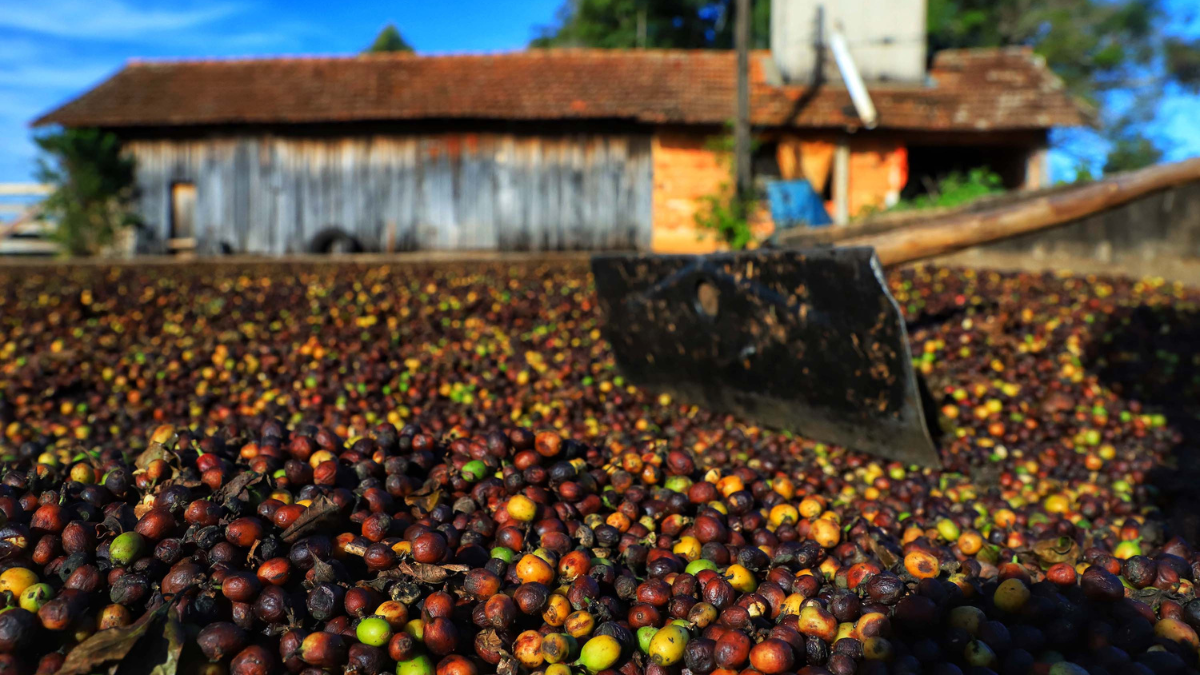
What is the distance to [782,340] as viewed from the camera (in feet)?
12.4

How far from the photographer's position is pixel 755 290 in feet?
12.6

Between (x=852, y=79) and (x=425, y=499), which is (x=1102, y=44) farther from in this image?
(x=425, y=499)

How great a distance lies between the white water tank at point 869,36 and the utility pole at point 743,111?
143 inches

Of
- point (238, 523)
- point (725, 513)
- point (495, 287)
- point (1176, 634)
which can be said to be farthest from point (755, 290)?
point (495, 287)

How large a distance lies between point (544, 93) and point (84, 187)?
32.6ft

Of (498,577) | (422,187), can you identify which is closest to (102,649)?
(498,577)

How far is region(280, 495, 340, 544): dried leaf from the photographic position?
196 centimetres

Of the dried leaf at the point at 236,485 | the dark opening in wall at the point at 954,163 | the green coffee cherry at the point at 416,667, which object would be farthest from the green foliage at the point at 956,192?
the green coffee cherry at the point at 416,667

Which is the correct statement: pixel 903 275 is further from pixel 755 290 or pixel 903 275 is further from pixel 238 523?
pixel 238 523

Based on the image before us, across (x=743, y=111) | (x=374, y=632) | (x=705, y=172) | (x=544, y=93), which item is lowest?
(x=374, y=632)

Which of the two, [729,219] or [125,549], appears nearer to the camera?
[125,549]

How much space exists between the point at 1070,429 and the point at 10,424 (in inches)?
267

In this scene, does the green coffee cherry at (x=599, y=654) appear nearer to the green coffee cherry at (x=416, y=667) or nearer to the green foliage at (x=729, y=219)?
the green coffee cherry at (x=416, y=667)

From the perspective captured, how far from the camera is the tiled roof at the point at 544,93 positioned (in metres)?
14.9
